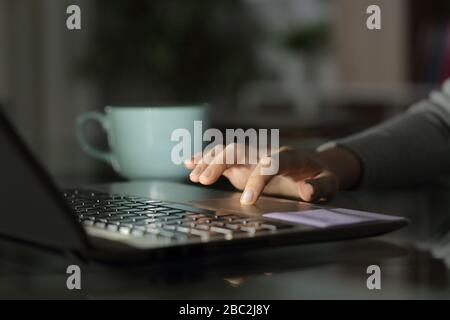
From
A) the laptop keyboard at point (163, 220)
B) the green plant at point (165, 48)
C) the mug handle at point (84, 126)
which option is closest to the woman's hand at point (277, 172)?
the laptop keyboard at point (163, 220)

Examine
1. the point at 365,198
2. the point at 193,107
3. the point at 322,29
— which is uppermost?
the point at 322,29

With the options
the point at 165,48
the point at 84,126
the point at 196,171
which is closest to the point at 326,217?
the point at 196,171

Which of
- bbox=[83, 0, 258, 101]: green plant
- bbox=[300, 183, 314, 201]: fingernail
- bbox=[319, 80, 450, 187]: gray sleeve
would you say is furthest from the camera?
bbox=[83, 0, 258, 101]: green plant

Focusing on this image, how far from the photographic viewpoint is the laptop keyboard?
19.4 inches

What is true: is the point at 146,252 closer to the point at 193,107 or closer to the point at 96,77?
the point at 193,107

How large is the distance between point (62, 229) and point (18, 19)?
3670mm

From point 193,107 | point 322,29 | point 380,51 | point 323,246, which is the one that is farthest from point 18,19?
point 323,246

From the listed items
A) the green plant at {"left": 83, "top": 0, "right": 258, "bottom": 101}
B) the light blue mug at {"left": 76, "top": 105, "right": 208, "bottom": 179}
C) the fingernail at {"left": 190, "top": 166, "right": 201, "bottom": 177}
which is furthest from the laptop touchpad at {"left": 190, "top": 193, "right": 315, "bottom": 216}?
the green plant at {"left": 83, "top": 0, "right": 258, "bottom": 101}

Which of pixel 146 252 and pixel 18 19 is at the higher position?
pixel 18 19

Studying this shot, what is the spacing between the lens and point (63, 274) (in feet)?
1.59

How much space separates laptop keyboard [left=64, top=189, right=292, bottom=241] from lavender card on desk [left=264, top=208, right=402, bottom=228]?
3 cm

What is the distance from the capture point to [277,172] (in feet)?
2.38

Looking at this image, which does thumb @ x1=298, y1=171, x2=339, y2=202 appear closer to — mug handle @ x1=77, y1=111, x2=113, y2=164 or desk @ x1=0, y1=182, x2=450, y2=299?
desk @ x1=0, y1=182, x2=450, y2=299
